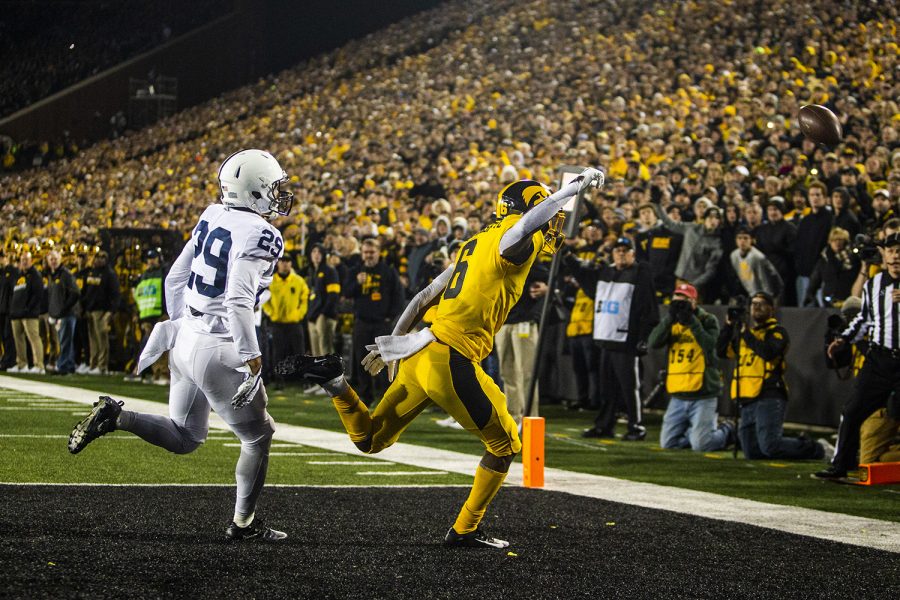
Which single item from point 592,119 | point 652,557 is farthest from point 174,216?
point 652,557

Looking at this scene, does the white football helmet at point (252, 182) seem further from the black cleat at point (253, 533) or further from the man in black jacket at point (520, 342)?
the man in black jacket at point (520, 342)

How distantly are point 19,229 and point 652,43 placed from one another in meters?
13.5

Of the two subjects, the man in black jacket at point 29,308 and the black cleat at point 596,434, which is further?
the man in black jacket at point 29,308

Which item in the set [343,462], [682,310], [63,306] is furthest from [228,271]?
[63,306]

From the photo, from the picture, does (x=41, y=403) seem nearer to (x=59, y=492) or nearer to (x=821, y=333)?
(x=59, y=492)

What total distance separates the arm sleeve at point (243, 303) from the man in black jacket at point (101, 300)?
42.5 ft

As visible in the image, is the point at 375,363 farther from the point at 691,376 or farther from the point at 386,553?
the point at 691,376

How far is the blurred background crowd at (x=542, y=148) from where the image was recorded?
40.8ft

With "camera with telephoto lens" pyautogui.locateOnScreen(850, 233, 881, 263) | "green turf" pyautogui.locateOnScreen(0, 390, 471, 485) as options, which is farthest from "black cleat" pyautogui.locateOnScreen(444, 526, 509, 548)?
"camera with telephoto lens" pyautogui.locateOnScreen(850, 233, 881, 263)

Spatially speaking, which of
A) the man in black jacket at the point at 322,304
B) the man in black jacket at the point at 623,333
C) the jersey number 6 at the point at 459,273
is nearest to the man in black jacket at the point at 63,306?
the man in black jacket at the point at 322,304

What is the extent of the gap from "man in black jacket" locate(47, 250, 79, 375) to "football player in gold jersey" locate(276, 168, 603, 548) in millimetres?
12471

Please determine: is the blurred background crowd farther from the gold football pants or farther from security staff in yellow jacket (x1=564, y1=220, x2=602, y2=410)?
the gold football pants

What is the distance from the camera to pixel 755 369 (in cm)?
992

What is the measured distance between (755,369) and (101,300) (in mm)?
11072
